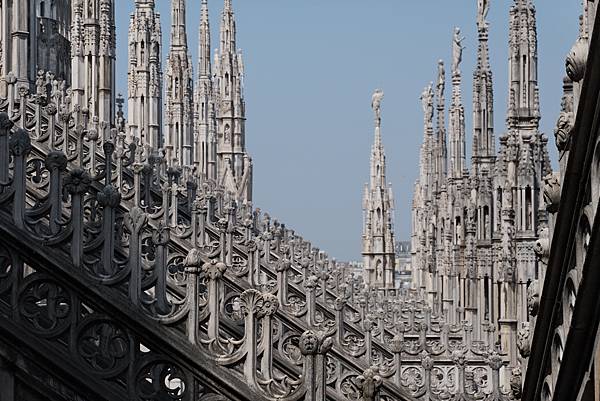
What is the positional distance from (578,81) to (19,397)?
3785mm

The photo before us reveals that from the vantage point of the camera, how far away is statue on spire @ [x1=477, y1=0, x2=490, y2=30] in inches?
1151

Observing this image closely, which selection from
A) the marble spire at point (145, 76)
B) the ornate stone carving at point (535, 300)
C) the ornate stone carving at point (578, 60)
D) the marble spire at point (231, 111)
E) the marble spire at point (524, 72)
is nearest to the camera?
the ornate stone carving at point (578, 60)

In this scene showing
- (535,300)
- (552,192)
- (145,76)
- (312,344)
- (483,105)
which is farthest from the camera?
(145,76)

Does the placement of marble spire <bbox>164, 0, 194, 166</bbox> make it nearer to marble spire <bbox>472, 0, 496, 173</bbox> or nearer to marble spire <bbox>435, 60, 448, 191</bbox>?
marble spire <bbox>435, 60, 448, 191</bbox>

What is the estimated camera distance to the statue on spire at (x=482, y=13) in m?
29.2

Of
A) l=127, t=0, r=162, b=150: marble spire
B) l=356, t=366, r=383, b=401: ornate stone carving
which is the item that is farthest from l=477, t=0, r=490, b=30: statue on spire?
l=356, t=366, r=383, b=401: ornate stone carving

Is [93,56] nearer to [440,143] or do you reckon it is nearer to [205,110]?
[440,143]

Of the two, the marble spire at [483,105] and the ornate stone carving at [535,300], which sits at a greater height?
the marble spire at [483,105]

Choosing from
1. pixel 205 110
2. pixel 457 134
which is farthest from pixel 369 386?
pixel 205 110

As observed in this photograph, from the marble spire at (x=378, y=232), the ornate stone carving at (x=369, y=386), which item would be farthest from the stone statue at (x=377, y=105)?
the ornate stone carving at (x=369, y=386)

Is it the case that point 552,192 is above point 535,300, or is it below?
above

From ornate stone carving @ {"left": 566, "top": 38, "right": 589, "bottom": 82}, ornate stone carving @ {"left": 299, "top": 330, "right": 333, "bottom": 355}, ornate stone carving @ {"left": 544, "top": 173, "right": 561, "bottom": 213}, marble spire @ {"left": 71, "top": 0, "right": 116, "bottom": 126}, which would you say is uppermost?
marble spire @ {"left": 71, "top": 0, "right": 116, "bottom": 126}

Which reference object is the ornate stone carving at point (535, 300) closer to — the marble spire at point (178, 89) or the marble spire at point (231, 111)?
the marble spire at point (178, 89)

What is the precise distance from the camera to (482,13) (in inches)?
1171
